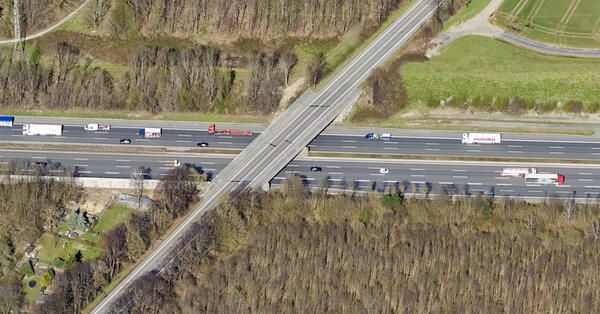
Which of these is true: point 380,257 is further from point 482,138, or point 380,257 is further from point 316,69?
point 316,69

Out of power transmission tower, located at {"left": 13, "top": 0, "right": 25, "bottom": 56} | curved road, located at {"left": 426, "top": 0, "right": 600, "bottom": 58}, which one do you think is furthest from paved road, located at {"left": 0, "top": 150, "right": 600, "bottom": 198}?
curved road, located at {"left": 426, "top": 0, "right": 600, "bottom": 58}

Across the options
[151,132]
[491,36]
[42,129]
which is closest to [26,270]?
[42,129]

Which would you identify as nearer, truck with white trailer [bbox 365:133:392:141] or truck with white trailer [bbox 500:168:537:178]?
truck with white trailer [bbox 500:168:537:178]

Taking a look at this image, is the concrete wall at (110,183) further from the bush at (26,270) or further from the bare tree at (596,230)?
the bare tree at (596,230)

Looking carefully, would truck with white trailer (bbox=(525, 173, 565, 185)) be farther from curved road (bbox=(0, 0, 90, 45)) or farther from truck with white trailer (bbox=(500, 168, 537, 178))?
curved road (bbox=(0, 0, 90, 45))

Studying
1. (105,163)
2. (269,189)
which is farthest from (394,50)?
(105,163)

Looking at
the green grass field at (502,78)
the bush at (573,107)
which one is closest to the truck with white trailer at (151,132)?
the green grass field at (502,78)
